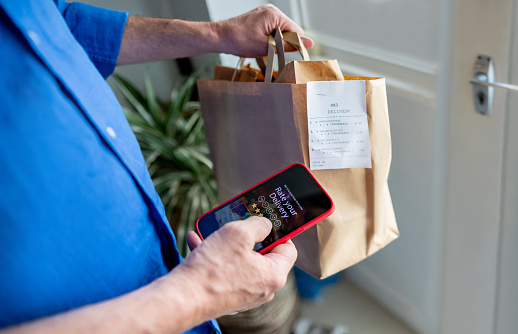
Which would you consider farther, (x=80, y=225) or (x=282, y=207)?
(x=282, y=207)

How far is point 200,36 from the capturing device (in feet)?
2.82

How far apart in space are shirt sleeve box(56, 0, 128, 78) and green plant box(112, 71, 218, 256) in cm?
67

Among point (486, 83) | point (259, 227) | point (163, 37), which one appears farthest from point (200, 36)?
point (486, 83)

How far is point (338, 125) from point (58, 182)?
44 centimetres

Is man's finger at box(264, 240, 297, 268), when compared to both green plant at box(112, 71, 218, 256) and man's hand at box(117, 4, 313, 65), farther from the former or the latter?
green plant at box(112, 71, 218, 256)

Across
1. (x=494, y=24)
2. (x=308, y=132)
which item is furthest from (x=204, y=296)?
(x=494, y=24)

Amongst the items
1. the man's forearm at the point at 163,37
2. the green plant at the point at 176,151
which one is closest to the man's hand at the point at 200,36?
the man's forearm at the point at 163,37

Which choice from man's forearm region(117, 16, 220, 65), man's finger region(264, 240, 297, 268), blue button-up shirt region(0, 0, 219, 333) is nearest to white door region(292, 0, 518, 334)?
man's forearm region(117, 16, 220, 65)

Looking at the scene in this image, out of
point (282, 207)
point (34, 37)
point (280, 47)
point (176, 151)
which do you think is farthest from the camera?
point (176, 151)

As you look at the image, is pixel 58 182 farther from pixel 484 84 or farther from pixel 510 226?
pixel 510 226

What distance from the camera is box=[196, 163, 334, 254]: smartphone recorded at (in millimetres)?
671

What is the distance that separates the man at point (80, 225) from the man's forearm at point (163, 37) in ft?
0.78

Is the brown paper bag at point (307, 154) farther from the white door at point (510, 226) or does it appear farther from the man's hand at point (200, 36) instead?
the white door at point (510, 226)

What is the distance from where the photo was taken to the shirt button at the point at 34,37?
20.9 inches
